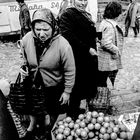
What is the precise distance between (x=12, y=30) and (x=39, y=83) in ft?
21.7

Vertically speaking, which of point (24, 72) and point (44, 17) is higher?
point (44, 17)

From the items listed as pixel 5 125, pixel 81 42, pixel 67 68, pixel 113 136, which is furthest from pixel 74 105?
pixel 5 125

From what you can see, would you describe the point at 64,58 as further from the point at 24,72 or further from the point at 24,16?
the point at 24,16

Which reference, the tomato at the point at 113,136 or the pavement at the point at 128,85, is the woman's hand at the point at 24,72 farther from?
the pavement at the point at 128,85

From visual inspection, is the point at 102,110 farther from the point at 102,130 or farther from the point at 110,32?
the point at 110,32

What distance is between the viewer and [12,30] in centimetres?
966

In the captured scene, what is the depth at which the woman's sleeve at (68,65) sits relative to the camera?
3297mm

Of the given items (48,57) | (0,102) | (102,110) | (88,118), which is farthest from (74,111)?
(0,102)

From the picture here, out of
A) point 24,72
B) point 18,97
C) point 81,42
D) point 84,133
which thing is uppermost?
point 81,42

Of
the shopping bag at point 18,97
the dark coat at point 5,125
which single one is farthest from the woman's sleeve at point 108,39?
the dark coat at point 5,125

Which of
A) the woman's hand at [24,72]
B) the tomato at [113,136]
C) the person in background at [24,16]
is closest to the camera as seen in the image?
the tomato at [113,136]

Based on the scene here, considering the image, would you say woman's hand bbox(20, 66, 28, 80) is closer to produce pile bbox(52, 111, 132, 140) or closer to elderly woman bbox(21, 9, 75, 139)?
elderly woman bbox(21, 9, 75, 139)

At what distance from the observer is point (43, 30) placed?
3.20m

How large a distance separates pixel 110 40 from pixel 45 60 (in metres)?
1.41
